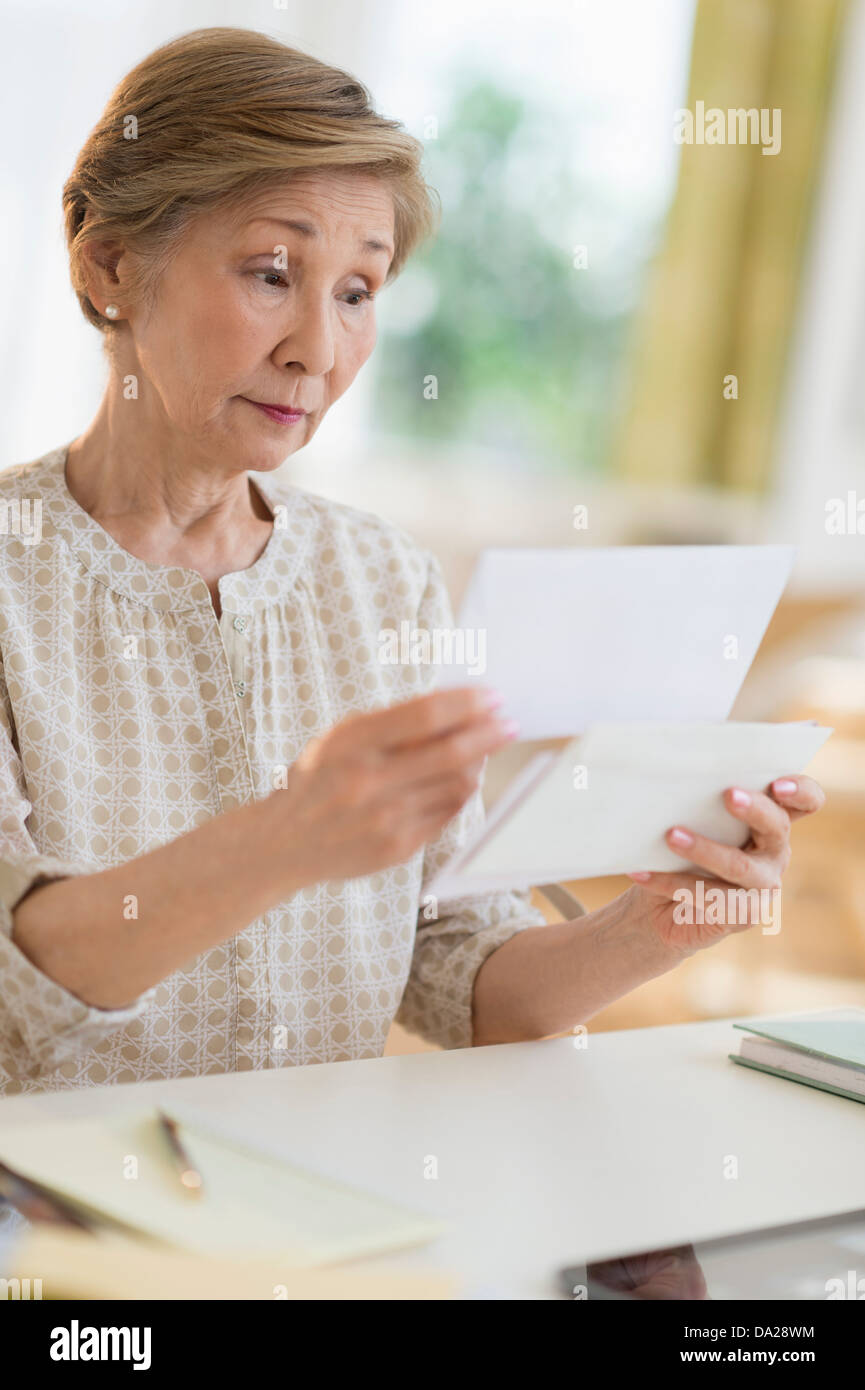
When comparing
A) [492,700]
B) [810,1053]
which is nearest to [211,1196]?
[492,700]

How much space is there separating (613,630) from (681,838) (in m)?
0.18

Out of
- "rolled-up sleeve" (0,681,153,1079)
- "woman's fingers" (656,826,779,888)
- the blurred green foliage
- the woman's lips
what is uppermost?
the blurred green foliage

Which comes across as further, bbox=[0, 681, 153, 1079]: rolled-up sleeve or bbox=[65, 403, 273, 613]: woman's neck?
bbox=[65, 403, 273, 613]: woman's neck

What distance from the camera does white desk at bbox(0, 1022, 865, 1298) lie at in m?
0.79

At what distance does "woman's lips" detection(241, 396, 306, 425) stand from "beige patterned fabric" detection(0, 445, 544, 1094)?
16 cm

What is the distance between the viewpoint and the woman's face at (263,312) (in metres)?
1.18

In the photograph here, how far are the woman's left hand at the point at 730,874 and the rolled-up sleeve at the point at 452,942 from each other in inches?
9.1

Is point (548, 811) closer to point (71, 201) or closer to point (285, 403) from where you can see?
point (285, 403)

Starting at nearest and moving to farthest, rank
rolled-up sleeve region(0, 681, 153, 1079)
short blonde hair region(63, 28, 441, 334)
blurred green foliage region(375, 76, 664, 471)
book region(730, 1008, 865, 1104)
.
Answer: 1. rolled-up sleeve region(0, 681, 153, 1079)
2. book region(730, 1008, 865, 1104)
3. short blonde hair region(63, 28, 441, 334)
4. blurred green foliage region(375, 76, 664, 471)

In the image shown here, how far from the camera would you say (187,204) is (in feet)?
3.91

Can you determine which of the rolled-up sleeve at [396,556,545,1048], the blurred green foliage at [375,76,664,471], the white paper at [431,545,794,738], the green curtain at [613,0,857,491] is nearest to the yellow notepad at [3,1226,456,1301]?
the white paper at [431,545,794,738]

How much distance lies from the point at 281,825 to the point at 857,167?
184 inches

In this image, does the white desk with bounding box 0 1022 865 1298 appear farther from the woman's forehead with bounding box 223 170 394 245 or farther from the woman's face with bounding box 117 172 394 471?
the woman's forehead with bounding box 223 170 394 245
